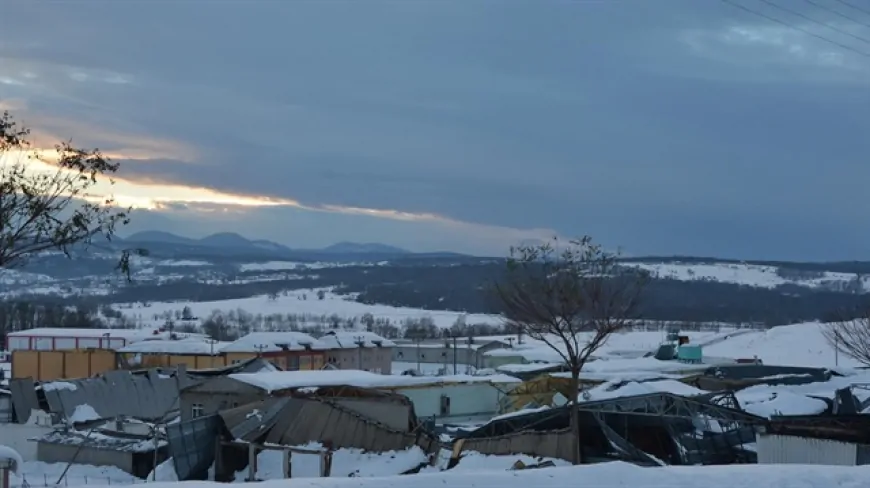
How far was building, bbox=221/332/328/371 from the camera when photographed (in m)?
51.6

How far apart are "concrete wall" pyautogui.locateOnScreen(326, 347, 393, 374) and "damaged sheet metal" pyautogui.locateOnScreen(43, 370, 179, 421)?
56.9 feet

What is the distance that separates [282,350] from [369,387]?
25.3m

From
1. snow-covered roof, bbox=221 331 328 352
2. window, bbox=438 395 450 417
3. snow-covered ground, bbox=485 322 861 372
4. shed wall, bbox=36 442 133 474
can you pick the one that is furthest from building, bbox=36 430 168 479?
snow-covered ground, bbox=485 322 861 372

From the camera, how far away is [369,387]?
2833 centimetres

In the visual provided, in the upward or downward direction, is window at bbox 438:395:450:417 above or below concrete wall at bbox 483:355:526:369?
above

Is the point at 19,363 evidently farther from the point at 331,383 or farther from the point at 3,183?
the point at 3,183

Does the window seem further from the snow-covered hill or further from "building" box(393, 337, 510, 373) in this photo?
the snow-covered hill

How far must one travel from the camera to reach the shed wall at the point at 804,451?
53.4ft

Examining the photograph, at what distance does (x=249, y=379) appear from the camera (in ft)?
87.6

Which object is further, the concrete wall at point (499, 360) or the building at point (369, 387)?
the concrete wall at point (499, 360)

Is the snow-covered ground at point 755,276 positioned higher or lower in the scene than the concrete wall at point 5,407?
higher

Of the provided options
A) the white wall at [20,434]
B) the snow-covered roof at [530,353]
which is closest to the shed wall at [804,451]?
the white wall at [20,434]

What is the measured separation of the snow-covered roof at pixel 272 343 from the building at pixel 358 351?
31.0 inches

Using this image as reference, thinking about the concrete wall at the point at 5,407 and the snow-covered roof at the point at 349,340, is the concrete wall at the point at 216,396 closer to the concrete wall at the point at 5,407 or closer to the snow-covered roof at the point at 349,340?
the concrete wall at the point at 5,407
